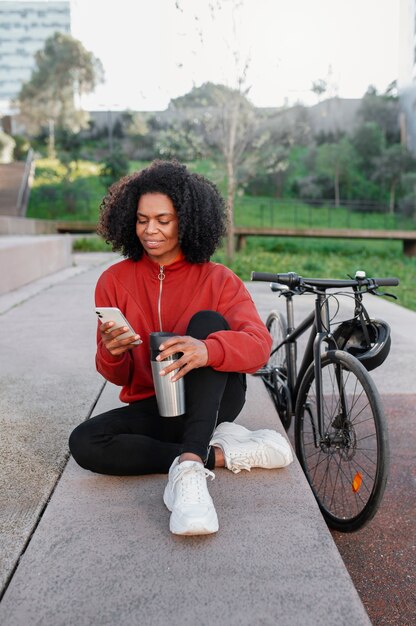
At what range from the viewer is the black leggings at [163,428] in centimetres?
228

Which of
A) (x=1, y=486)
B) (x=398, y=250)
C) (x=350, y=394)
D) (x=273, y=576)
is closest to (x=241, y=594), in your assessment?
(x=273, y=576)

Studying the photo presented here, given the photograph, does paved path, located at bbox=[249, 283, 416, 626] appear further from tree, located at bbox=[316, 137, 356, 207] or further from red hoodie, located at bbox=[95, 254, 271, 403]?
tree, located at bbox=[316, 137, 356, 207]

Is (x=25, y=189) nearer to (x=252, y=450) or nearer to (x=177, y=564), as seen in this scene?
(x=252, y=450)

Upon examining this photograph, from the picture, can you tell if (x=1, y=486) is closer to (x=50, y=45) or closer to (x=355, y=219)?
(x=355, y=219)

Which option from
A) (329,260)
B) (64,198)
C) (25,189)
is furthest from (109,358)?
(64,198)

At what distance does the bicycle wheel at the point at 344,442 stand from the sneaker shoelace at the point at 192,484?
0.59 meters

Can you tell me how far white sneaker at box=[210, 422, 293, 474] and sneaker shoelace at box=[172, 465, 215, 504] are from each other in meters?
0.31

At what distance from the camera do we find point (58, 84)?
4300 centimetres

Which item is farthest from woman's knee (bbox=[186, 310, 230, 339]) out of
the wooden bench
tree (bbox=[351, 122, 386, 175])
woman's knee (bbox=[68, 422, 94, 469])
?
tree (bbox=[351, 122, 386, 175])

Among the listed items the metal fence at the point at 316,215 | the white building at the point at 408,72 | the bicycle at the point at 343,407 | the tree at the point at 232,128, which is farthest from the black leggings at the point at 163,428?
the white building at the point at 408,72

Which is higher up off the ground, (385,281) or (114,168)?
(114,168)

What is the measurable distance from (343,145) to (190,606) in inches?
1303

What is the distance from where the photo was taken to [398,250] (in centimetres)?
2025

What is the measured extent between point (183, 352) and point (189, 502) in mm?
485
